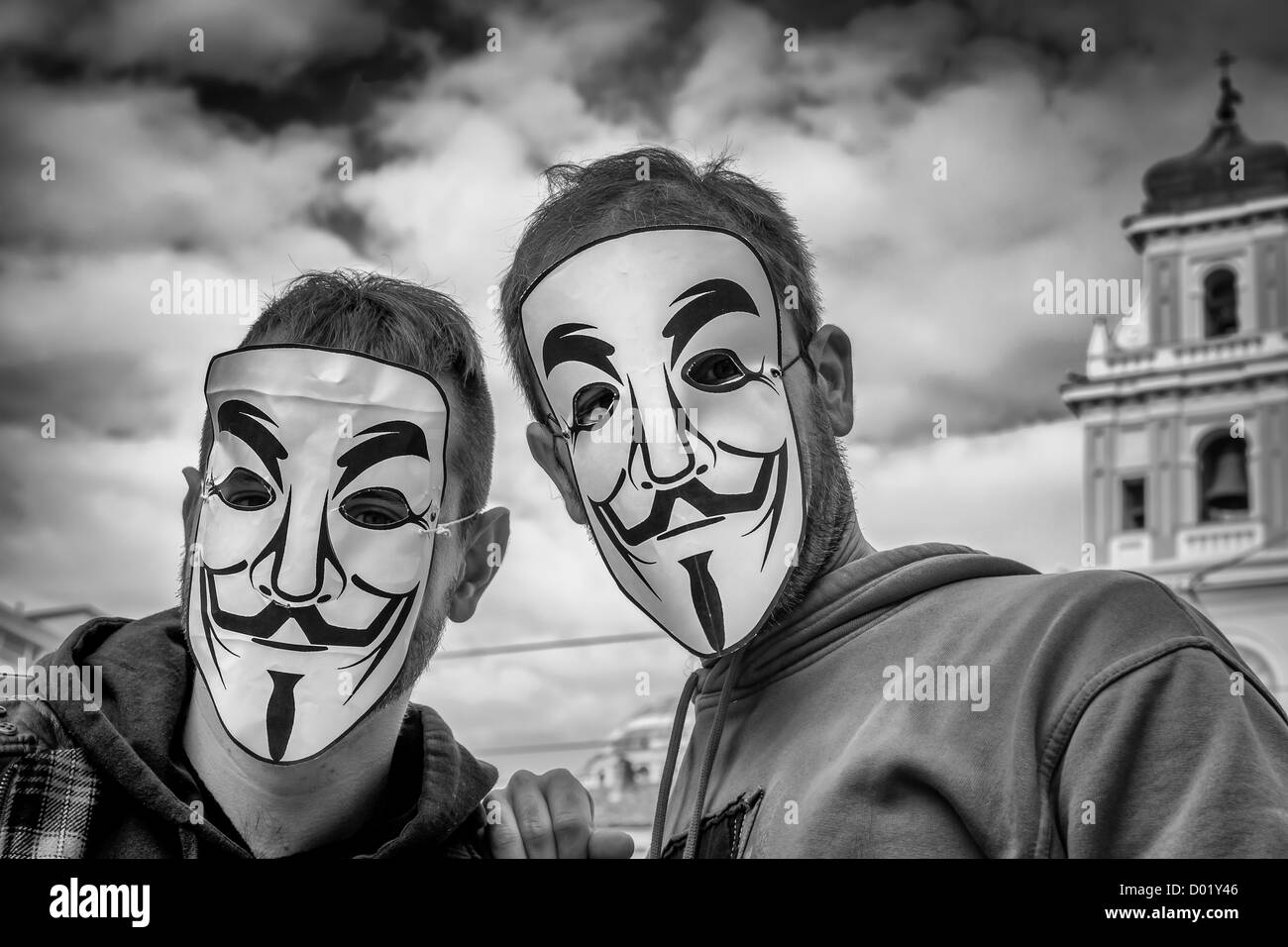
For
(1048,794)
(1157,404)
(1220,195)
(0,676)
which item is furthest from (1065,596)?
(1220,195)

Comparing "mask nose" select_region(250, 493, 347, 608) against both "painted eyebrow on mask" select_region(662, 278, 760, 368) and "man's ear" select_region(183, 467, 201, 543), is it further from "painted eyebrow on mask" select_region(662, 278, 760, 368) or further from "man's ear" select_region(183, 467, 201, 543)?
"painted eyebrow on mask" select_region(662, 278, 760, 368)

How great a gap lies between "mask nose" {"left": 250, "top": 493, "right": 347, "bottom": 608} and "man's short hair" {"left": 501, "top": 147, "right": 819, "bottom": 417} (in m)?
0.47

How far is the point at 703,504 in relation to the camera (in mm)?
2555

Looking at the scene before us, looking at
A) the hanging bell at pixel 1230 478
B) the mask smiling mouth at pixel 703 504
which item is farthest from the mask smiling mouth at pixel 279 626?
the hanging bell at pixel 1230 478

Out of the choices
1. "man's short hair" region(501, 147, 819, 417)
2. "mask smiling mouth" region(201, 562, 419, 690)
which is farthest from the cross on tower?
"mask smiling mouth" region(201, 562, 419, 690)

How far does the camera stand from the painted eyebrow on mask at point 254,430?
276 centimetres

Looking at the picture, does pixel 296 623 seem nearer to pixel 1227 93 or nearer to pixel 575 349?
pixel 575 349

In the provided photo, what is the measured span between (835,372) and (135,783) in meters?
1.42

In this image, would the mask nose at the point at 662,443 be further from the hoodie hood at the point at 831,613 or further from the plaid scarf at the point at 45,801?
the plaid scarf at the point at 45,801

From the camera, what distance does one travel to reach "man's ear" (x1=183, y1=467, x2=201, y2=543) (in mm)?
2852

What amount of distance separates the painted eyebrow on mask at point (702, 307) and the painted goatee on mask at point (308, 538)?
1.66ft

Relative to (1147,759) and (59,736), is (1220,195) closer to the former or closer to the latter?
(1147,759)

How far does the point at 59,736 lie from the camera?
2637 mm
